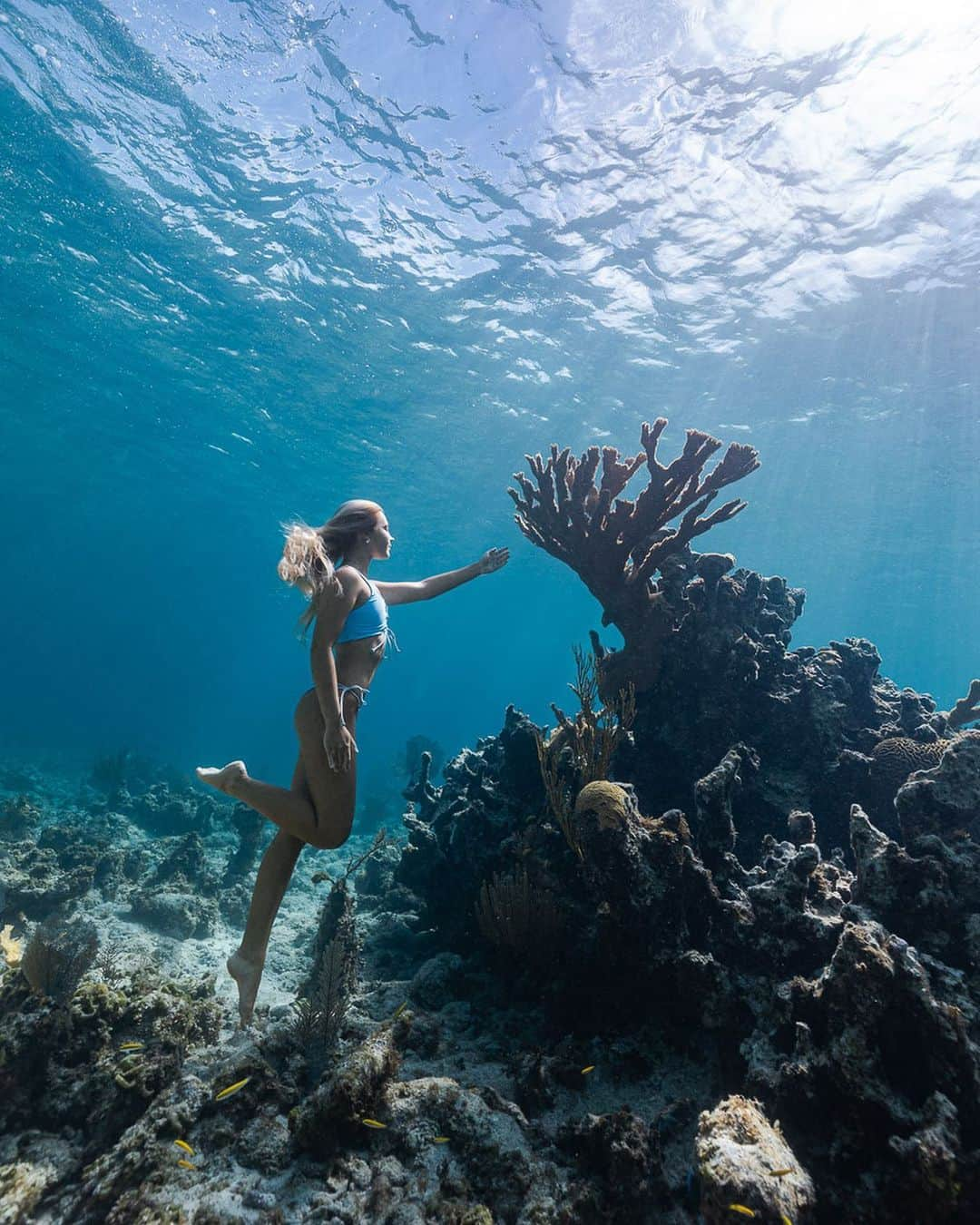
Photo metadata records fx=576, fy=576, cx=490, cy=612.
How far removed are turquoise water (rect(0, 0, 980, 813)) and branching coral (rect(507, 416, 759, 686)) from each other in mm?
8428

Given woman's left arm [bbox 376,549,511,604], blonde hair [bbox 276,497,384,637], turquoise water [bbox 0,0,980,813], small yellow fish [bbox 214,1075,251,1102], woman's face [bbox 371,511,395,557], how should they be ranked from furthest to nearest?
turquoise water [bbox 0,0,980,813], woman's left arm [bbox 376,549,511,604], woman's face [bbox 371,511,395,557], blonde hair [bbox 276,497,384,637], small yellow fish [bbox 214,1075,251,1102]

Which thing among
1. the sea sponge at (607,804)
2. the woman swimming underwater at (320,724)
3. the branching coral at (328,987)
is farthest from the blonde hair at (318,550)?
the branching coral at (328,987)

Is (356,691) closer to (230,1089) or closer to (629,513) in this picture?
(230,1089)

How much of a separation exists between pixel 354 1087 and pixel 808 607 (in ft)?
220

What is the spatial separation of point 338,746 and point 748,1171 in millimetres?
2689

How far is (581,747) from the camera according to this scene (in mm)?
5527

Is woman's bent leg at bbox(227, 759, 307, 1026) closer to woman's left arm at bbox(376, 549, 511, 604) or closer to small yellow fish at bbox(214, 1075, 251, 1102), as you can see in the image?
small yellow fish at bbox(214, 1075, 251, 1102)

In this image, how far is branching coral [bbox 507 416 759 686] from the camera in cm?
633

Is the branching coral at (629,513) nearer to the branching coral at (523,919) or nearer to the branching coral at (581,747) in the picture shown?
the branching coral at (581,747)

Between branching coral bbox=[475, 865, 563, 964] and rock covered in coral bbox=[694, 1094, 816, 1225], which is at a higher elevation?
branching coral bbox=[475, 865, 563, 964]

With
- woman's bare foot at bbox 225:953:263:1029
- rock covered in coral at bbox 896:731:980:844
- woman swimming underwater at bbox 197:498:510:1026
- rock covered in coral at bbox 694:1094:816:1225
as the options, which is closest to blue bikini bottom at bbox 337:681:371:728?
woman swimming underwater at bbox 197:498:510:1026

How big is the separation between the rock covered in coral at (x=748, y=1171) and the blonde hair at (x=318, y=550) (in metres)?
3.24

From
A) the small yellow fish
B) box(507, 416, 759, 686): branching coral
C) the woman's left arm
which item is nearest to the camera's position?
the small yellow fish

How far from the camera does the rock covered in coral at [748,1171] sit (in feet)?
7.00
